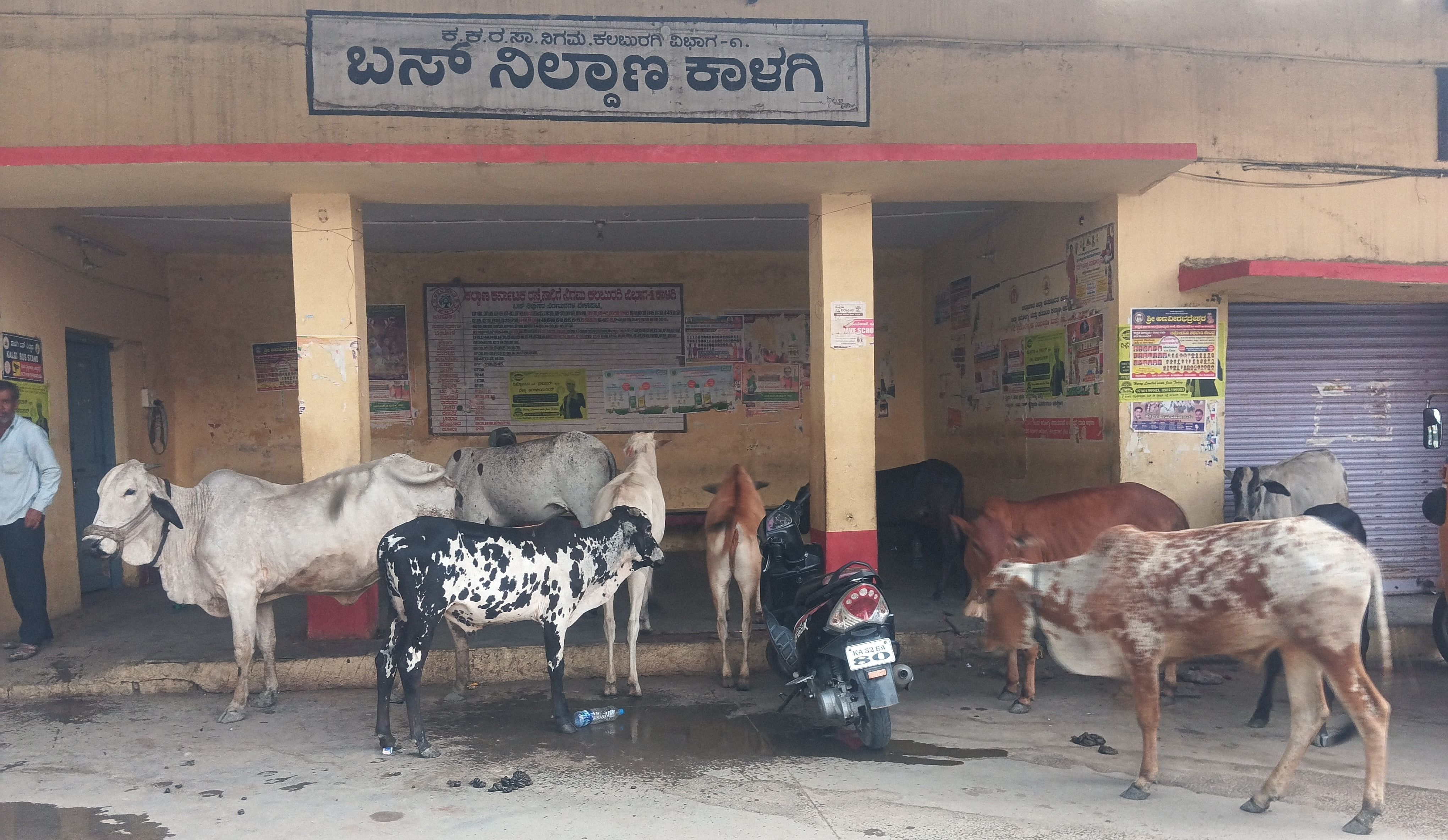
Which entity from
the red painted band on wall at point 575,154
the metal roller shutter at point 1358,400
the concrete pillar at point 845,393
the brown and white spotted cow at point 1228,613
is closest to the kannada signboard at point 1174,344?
the metal roller shutter at point 1358,400

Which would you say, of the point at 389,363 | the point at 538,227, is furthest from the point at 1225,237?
the point at 389,363

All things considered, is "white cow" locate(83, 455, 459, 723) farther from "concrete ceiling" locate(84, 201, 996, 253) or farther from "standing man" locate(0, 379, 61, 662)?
"concrete ceiling" locate(84, 201, 996, 253)

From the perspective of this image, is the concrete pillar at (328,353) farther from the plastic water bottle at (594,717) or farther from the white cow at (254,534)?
the plastic water bottle at (594,717)

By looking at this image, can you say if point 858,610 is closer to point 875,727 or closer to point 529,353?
point 875,727

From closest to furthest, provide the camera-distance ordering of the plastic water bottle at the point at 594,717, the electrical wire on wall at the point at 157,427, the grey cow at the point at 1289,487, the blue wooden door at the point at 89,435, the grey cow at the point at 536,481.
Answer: the plastic water bottle at the point at 594,717 → the grey cow at the point at 1289,487 → the grey cow at the point at 536,481 → the blue wooden door at the point at 89,435 → the electrical wire on wall at the point at 157,427

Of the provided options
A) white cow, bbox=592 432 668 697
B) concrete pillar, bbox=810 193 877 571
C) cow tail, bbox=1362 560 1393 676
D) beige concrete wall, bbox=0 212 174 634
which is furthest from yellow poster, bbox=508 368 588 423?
cow tail, bbox=1362 560 1393 676

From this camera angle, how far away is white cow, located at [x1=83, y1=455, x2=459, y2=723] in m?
5.68

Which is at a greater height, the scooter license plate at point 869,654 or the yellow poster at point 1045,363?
the yellow poster at point 1045,363

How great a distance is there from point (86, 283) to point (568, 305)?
4.43 meters

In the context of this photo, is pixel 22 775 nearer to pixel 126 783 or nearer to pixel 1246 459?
pixel 126 783

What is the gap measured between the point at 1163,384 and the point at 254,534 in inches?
249

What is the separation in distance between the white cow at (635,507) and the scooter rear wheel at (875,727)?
1.59m

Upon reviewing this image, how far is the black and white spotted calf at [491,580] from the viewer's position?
507 centimetres

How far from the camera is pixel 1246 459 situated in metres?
7.80
